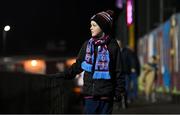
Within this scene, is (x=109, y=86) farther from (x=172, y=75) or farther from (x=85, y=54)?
(x=172, y=75)

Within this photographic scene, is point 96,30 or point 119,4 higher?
point 119,4

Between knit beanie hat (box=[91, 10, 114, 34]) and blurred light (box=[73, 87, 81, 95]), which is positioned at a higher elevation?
knit beanie hat (box=[91, 10, 114, 34])

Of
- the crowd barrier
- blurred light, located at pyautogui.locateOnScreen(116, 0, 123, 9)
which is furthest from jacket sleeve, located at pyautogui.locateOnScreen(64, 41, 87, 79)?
blurred light, located at pyautogui.locateOnScreen(116, 0, 123, 9)

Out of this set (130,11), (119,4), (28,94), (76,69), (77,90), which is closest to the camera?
(28,94)

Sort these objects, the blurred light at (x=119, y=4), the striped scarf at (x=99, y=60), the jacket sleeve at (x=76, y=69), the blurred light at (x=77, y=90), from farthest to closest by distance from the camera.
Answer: the blurred light at (x=119, y=4) < the blurred light at (x=77, y=90) < the jacket sleeve at (x=76, y=69) < the striped scarf at (x=99, y=60)

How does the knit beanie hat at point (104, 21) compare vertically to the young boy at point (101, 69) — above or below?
above

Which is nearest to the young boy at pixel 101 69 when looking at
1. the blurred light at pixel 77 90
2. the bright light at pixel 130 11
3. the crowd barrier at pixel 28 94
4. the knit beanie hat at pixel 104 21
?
the knit beanie hat at pixel 104 21

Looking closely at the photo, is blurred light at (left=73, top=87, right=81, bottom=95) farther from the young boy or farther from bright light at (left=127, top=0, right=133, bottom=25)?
the young boy

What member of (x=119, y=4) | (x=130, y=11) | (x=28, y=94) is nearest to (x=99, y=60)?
(x=28, y=94)

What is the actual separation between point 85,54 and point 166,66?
17145mm

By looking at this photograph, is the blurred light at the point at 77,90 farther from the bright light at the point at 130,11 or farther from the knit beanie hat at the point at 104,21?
the knit beanie hat at the point at 104,21

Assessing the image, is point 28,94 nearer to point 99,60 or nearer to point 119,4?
point 99,60

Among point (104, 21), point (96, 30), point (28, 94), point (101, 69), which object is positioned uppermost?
point (104, 21)

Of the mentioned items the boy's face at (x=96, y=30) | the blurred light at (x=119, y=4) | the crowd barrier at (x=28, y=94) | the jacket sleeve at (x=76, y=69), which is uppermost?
the blurred light at (x=119, y=4)
